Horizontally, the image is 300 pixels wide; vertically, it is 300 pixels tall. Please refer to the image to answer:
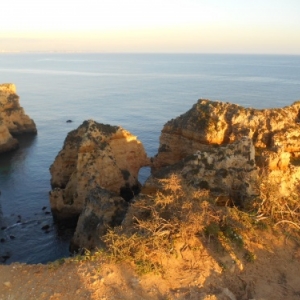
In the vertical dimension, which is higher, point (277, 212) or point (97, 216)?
point (277, 212)

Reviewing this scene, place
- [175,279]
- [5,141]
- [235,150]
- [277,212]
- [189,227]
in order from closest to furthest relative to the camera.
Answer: [175,279] → [189,227] → [277,212] → [235,150] → [5,141]

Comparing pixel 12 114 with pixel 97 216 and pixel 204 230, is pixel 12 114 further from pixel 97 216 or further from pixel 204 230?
pixel 204 230

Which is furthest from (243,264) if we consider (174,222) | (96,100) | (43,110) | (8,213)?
(96,100)

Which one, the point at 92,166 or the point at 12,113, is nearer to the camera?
the point at 92,166

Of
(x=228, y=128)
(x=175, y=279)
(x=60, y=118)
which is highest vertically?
(x=228, y=128)

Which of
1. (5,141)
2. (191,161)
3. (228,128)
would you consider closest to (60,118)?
(5,141)

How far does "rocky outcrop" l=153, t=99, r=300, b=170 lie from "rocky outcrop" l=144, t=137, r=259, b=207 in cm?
440

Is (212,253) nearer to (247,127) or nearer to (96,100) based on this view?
(247,127)

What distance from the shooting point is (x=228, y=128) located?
34.2 meters

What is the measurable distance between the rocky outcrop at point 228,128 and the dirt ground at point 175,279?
43.3 ft

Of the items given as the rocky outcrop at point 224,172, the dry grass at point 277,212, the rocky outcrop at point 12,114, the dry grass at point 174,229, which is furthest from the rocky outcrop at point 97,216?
the rocky outcrop at point 12,114

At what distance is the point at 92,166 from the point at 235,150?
60.8ft

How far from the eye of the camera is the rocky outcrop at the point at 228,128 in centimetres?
3139

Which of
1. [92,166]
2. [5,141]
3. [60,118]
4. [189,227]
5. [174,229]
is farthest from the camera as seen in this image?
[60,118]
